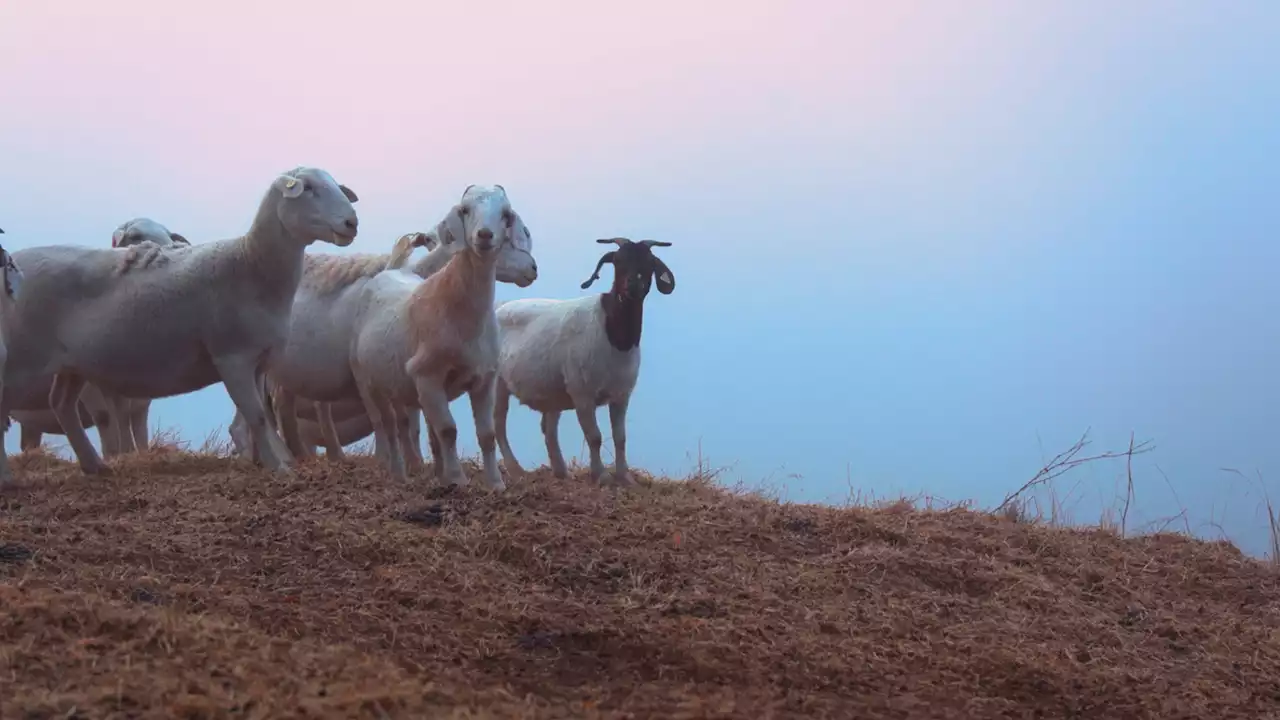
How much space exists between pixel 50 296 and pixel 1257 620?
6.94m

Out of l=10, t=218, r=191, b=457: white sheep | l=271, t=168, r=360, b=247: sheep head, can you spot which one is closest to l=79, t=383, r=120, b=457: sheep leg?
l=10, t=218, r=191, b=457: white sheep

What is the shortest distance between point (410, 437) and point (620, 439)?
1482 millimetres

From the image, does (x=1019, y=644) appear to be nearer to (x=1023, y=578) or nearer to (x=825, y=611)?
(x=825, y=611)

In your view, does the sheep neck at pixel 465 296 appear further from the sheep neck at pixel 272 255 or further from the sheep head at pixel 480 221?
the sheep neck at pixel 272 255

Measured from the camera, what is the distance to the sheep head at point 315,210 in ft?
25.8

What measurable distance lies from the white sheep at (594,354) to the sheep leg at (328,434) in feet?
4.04

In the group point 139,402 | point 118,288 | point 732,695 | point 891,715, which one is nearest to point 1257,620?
point 891,715

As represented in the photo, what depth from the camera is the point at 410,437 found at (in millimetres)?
8914

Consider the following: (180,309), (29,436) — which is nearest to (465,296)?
(180,309)

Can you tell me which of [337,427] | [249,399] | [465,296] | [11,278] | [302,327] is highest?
[11,278]

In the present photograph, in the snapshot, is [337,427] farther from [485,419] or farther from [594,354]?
[485,419]

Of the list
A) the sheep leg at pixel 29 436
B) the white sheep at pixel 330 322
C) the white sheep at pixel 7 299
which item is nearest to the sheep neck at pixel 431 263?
the white sheep at pixel 330 322

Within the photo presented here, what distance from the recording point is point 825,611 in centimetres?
506

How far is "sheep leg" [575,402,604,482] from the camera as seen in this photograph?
886cm
